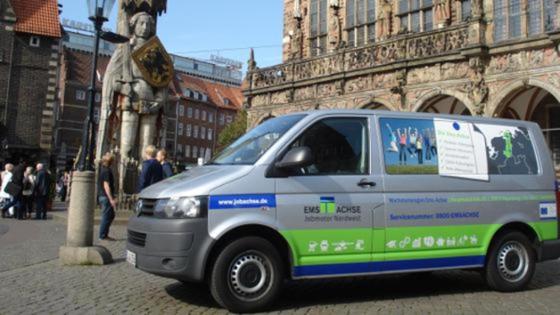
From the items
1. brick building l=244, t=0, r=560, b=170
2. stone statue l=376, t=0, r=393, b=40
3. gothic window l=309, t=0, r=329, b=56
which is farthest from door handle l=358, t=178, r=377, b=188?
gothic window l=309, t=0, r=329, b=56

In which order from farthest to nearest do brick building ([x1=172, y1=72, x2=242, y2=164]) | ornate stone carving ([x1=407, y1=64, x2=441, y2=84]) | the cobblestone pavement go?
brick building ([x1=172, y1=72, x2=242, y2=164]) → ornate stone carving ([x1=407, y1=64, x2=441, y2=84]) → the cobblestone pavement

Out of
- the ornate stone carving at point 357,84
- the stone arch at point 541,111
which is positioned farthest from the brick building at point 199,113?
the stone arch at point 541,111

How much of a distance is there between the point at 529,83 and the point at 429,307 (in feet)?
44.4

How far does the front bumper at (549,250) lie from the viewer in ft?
23.3

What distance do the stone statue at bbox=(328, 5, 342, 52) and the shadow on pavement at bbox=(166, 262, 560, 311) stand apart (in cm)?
1961

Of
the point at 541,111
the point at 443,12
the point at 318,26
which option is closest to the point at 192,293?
the point at 541,111

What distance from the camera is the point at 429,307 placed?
5887mm

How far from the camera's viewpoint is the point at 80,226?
802 centimetres

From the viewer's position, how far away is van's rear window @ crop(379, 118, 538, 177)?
248 inches

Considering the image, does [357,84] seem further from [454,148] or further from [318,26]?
[454,148]

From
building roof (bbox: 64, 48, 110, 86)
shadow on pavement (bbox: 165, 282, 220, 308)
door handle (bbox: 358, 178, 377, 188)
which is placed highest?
building roof (bbox: 64, 48, 110, 86)

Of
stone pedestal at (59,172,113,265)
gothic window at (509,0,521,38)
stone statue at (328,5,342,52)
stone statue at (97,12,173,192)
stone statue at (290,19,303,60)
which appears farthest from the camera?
stone statue at (290,19,303,60)

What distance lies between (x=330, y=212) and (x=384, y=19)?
1986 centimetres

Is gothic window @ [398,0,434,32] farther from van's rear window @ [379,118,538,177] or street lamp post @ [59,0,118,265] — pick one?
street lamp post @ [59,0,118,265]
